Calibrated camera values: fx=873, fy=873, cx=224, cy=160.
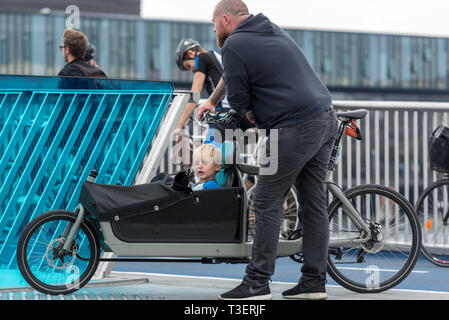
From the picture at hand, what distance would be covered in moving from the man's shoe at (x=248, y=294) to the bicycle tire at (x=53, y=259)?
2.87 feet

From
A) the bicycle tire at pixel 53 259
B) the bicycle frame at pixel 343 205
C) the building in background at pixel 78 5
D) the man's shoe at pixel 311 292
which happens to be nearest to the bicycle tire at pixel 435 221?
the bicycle frame at pixel 343 205

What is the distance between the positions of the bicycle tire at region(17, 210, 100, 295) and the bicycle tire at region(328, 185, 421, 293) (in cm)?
154

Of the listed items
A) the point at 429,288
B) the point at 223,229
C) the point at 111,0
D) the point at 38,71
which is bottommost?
the point at 429,288

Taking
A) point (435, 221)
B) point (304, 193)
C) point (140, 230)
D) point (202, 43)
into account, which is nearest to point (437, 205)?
point (435, 221)

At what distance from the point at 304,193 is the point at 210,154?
2.24 feet

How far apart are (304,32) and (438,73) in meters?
11.8

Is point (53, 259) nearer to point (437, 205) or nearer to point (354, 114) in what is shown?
point (354, 114)

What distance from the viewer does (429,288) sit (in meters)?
6.26

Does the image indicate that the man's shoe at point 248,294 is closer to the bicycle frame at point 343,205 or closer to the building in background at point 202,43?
the bicycle frame at point 343,205

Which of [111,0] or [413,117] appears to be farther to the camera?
[111,0]

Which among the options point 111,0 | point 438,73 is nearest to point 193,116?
point 438,73

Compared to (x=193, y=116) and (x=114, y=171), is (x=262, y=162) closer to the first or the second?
(x=114, y=171)

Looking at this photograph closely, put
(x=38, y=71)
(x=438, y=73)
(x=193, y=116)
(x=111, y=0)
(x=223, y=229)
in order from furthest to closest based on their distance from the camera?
(x=111, y=0) → (x=438, y=73) → (x=38, y=71) → (x=193, y=116) → (x=223, y=229)

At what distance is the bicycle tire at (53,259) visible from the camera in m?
5.19
